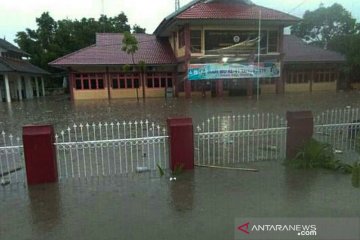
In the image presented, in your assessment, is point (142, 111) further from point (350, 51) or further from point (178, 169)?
point (350, 51)

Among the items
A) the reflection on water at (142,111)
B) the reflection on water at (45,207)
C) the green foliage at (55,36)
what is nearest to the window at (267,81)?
the reflection on water at (142,111)

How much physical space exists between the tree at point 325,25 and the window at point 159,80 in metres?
18.7

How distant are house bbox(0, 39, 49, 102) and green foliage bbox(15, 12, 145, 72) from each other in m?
3.39

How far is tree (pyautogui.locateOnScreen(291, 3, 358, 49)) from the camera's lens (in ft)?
127

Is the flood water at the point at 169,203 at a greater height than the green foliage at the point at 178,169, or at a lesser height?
lesser

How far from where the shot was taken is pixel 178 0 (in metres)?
38.0

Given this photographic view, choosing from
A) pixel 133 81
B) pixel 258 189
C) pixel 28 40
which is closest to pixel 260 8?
pixel 133 81

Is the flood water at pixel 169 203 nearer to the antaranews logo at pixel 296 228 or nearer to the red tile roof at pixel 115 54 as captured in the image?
the antaranews logo at pixel 296 228

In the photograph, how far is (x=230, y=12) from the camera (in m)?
25.4

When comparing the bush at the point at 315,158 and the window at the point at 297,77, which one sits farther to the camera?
the window at the point at 297,77

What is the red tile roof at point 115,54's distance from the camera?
89.0 ft

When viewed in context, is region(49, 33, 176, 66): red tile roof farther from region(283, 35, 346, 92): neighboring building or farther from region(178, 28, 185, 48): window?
region(283, 35, 346, 92): neighboring building

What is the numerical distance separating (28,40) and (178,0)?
63.8 feet

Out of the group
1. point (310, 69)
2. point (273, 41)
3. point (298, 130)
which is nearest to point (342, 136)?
point (298, 130)
